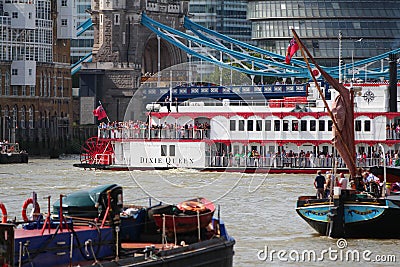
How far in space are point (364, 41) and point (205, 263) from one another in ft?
371

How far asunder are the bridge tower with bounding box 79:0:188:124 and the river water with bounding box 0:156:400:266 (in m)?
39.3

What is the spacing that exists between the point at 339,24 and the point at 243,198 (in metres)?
86.8

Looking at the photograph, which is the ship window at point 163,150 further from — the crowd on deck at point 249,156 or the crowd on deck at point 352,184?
the crowd on deck at point 352,184

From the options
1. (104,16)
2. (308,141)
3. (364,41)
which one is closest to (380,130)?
(308,141)

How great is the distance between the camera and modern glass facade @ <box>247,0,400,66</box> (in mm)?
134875

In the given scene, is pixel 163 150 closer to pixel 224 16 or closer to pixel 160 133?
pixel 160 133

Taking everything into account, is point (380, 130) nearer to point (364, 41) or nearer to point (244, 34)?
point (364, 41)

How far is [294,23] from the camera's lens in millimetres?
135875

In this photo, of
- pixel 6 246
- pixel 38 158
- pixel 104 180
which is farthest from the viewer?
pixel 38 158

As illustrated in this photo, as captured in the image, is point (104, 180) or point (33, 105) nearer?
point (104, 180)

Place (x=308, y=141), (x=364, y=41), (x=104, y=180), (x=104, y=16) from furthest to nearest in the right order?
(x=364, y=41) → (x=104, y=16) → (x=308, y=141) → (x=104, y=180)

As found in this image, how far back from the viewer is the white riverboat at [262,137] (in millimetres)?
63562

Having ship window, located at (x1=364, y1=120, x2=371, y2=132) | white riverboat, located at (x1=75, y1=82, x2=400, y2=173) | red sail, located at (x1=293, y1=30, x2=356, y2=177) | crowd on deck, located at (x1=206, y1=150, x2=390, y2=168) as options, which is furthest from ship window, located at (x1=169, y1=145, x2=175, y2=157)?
red sail, located at (x1=293, y1=30, x2=356, y2=177)

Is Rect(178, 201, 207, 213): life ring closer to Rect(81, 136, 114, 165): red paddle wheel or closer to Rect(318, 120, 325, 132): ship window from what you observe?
Rect(318, 120, 325, 132): ship window
